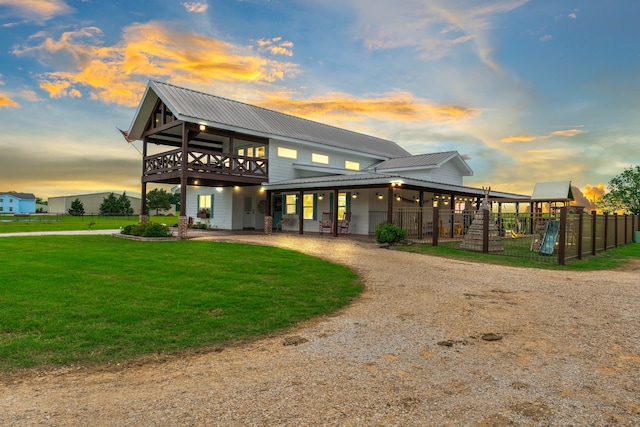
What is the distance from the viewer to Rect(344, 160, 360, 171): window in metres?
25.5

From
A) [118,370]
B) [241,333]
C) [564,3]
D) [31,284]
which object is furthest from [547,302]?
[564,3]

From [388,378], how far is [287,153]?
64.7 feet

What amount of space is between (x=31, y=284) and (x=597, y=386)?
926 centimetres

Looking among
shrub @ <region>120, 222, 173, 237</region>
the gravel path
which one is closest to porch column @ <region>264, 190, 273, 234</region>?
shrub @ <region>120, 222, 173, 237</region>

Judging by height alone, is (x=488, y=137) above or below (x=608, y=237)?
above

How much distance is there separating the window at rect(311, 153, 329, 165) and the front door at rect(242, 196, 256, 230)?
4.95 metres

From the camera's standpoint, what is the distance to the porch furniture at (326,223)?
20.0 metres

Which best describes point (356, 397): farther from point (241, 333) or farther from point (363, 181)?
Result: point (363, 181)

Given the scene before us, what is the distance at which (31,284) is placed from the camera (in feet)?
23.3

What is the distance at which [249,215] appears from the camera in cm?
2373

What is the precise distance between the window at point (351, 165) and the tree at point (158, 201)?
165 ft

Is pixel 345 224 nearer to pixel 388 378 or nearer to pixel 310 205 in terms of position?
pixel 310 205

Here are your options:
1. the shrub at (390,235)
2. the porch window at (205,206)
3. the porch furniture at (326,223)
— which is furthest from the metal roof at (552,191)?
the porch window at (205,206)

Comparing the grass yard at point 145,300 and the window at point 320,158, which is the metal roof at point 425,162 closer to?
the window at point 320,158
